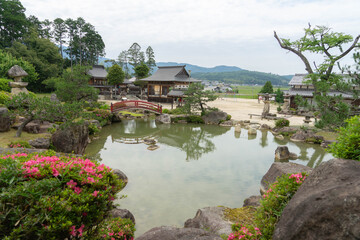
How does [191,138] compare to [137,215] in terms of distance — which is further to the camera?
[191,138]

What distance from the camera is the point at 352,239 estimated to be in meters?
2.17

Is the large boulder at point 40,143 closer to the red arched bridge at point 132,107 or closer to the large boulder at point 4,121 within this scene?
the large boulder at point 4,121

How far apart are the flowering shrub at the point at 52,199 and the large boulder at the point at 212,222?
8.89 ft

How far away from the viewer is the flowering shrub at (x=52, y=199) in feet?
8.99

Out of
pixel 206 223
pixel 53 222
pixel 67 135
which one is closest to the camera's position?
pixel 53 222

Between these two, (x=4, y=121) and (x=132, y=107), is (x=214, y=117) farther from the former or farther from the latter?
(x=4, y=121)

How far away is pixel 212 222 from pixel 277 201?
7.37ft

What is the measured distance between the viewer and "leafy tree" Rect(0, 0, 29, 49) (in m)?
33.3

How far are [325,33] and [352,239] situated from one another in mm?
15656

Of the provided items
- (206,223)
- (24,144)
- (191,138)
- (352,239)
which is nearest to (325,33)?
(191,138)

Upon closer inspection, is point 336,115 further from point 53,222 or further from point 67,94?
point 67,94

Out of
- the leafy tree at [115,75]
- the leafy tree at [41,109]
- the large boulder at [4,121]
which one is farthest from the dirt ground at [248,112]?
the large boulder at [4,121]

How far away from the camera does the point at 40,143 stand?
10.3m

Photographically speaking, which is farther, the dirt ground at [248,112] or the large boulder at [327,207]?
the dirt ground at [248,112]
